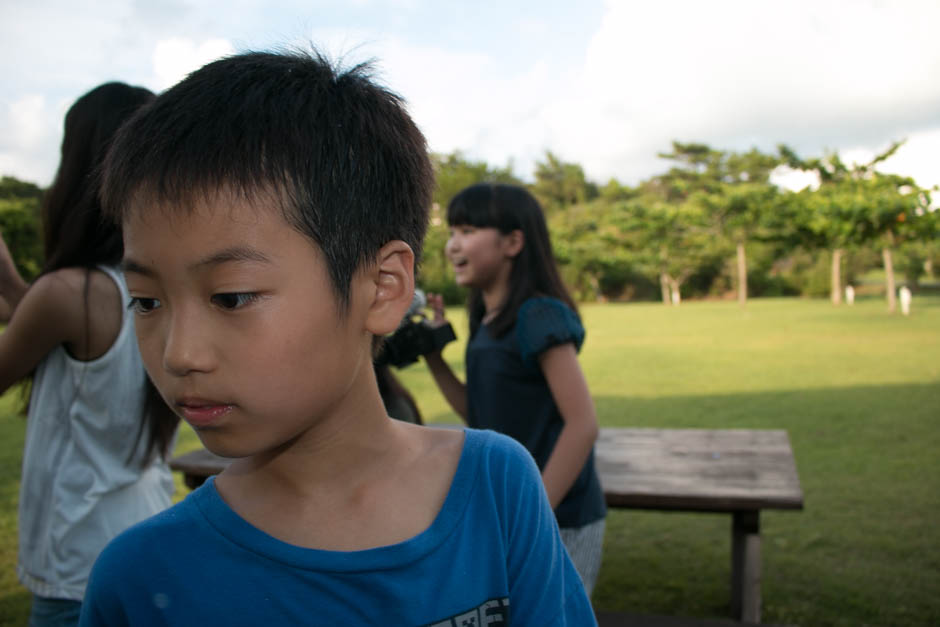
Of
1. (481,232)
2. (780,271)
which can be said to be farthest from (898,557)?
(780,271)

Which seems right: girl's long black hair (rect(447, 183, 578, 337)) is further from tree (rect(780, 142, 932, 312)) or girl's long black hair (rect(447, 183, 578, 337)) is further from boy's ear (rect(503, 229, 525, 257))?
tree (rect(780, 142, 932, 312))

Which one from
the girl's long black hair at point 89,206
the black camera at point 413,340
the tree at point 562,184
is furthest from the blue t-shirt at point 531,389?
the tree at point 562,184

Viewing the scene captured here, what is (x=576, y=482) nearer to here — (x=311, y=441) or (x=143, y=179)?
(x=311, y=441)

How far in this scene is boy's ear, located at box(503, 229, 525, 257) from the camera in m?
2.53

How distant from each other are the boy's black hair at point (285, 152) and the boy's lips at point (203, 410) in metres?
0.20

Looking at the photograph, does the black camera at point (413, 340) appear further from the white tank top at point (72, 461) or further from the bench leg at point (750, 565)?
the bench leg at point (750, 565)

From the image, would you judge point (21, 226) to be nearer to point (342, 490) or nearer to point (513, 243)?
point (513, 243)

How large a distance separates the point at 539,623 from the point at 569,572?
0.36 ft

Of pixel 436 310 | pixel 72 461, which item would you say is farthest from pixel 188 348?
pixel 436 310

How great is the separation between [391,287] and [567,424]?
1.22 m

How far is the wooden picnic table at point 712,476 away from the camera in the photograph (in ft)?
10.5

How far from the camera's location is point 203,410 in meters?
0.91

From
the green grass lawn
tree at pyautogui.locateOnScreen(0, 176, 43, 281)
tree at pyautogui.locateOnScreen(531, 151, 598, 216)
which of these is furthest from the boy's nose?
tree at pyautogui.locateOnScreen(531, 151, 598, 216)

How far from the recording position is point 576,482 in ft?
7.59
